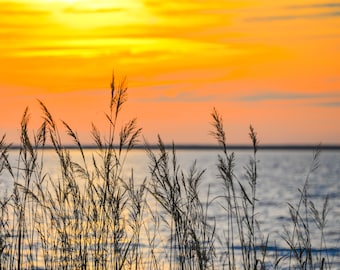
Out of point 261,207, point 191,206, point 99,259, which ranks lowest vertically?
point 99,259

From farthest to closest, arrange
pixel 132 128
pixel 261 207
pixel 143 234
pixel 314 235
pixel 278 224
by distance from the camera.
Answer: pixel 261 207
pixel 278 224
pixel 314 235
pixel 143 234
pixel 132 128

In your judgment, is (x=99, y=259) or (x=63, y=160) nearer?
(x=63, y=160)

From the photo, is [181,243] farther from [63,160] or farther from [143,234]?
[143,234]

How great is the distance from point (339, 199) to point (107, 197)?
2861cm

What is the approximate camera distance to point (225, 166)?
266 inches

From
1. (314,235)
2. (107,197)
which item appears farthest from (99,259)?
(314,235)

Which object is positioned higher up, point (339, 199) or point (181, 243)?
point (339, 199)

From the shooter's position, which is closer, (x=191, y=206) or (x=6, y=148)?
(x=6, y=148)

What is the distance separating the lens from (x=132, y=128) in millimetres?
6230

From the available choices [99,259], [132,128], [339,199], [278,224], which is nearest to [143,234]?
[278,224]

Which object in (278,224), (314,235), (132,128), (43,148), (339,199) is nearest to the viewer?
(132,128)

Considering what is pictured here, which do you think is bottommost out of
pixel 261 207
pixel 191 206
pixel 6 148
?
pixel 191 206

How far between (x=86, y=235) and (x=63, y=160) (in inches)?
35.9

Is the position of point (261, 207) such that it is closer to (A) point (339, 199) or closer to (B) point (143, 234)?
(A) point (339, 199)
